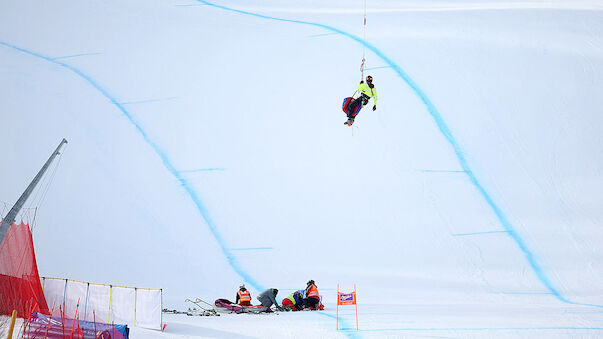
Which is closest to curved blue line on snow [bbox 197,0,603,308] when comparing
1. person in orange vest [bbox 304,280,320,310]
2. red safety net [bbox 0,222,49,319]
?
person in orange vest [bbox 304,280,320,310]

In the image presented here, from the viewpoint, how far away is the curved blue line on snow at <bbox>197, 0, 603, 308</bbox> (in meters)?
13.6

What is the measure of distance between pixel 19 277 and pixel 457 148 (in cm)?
1196

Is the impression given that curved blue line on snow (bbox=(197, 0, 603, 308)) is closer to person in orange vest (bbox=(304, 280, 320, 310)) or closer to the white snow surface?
the white snow surface

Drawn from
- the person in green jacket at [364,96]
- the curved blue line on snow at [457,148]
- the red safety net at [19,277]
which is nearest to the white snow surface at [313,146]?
the curved blue line on snow at [457,148]

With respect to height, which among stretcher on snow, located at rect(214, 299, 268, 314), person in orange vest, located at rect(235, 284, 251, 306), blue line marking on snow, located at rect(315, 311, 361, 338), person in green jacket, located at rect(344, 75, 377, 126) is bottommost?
blue line marking on snow, located at rect(315, 311, 361, 338)

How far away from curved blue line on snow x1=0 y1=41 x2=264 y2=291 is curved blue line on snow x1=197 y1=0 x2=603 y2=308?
13.2 feet

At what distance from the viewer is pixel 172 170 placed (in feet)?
52.5

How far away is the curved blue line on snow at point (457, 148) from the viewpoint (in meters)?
13.6

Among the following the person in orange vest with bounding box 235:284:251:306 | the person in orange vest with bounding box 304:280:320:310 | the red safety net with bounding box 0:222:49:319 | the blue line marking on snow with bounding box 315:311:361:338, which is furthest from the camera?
the person in orange vest with bounding box 304:280:320:310

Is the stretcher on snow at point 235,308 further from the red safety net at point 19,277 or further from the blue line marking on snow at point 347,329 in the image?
the red safety net at point 19,277

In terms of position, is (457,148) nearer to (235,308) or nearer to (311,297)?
(311,297)

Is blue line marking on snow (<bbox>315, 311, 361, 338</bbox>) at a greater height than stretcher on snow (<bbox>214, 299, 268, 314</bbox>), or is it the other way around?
stretcher on snow (<bbox>214, 299, 268, 314</bbox>)

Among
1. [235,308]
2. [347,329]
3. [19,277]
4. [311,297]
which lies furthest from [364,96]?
[19,277]

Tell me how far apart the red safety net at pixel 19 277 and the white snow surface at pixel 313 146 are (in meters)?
5.88
